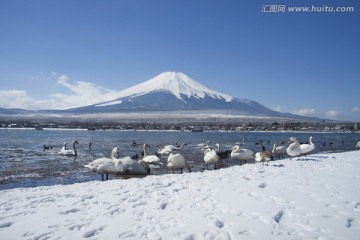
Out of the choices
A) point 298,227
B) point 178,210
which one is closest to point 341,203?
point 298,227

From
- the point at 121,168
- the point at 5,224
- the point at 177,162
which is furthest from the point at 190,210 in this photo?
the point at 177,162

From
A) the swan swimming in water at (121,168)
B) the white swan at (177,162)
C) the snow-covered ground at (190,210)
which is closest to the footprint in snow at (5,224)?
the snow-covered ground at (190,210)

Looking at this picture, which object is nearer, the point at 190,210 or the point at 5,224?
the point at 5,224

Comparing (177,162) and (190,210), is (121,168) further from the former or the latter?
(190,210)

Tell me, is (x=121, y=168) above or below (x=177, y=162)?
below

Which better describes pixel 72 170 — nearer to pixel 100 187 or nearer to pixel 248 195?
pixel 100 187

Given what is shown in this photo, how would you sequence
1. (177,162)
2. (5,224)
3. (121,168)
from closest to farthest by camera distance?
(5,224)
(121,168)
(177,162)

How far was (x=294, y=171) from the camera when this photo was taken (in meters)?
12.2

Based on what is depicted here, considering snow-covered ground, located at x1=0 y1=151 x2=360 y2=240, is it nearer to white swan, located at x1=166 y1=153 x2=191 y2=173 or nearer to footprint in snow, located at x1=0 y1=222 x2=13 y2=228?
footprint in snow, located at x1=0 y1=222 x2=13 y2=228

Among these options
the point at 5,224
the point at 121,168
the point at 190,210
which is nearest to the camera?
the point at 5,224

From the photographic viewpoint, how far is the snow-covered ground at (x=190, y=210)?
5867mm

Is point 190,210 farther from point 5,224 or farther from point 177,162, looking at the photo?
point 177,162

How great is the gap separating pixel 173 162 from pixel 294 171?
634 cm

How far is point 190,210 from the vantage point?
7.05 metres
